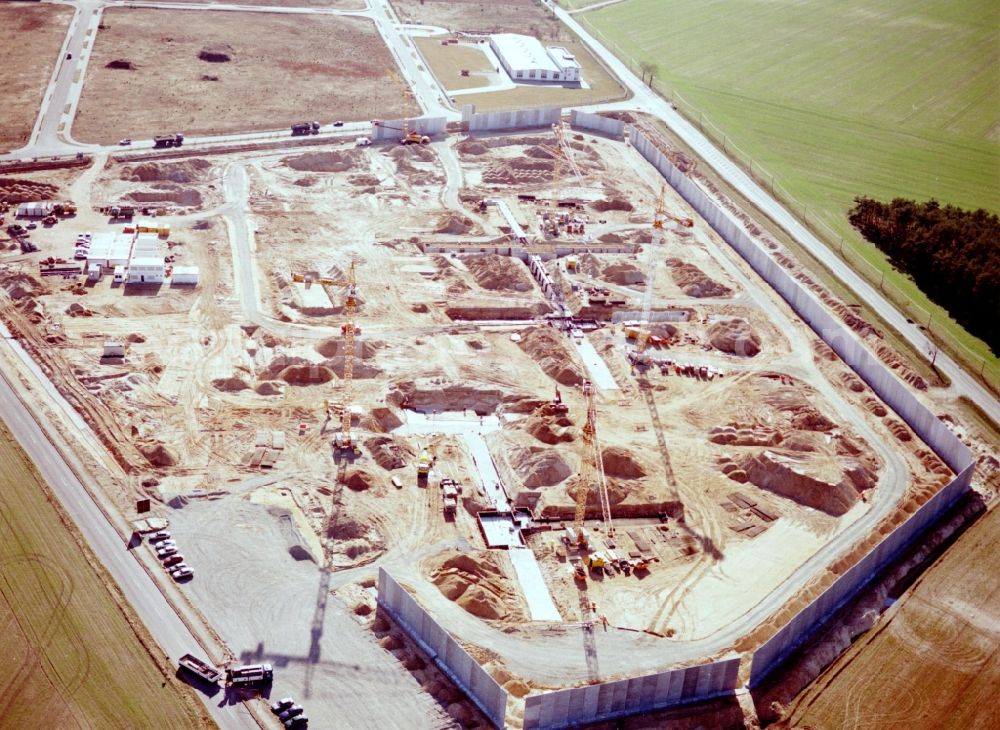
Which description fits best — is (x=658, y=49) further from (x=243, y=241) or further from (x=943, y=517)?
(x=943, y=517)

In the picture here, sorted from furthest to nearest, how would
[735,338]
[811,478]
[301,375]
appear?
[735,338] → [301,375] → [811,478]

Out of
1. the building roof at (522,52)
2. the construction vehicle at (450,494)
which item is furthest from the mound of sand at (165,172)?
the construction vehicle at (450,494)

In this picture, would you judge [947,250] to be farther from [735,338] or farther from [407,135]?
[407,135]

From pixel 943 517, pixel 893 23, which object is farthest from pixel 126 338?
pixel 893 23

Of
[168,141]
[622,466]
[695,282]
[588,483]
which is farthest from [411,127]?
[588,483]

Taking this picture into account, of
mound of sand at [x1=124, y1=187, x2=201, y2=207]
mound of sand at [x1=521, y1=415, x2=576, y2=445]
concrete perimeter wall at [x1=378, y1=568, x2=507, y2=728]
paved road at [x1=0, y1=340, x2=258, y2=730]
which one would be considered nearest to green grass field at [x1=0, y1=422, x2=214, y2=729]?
paved road at [x1=0, y1=340, x2=258, y2=730]

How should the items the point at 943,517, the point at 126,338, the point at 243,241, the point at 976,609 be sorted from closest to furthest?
the point at 976,609
the point at 943,517
the point at 126,338
the point at 243,241

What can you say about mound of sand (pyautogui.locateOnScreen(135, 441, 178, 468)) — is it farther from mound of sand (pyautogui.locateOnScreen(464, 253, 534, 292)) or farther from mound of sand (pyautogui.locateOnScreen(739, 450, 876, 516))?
mound of sand (pyautogui.locateOnScreen(739, 450, 876, 516))

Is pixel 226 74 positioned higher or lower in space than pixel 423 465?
higher
